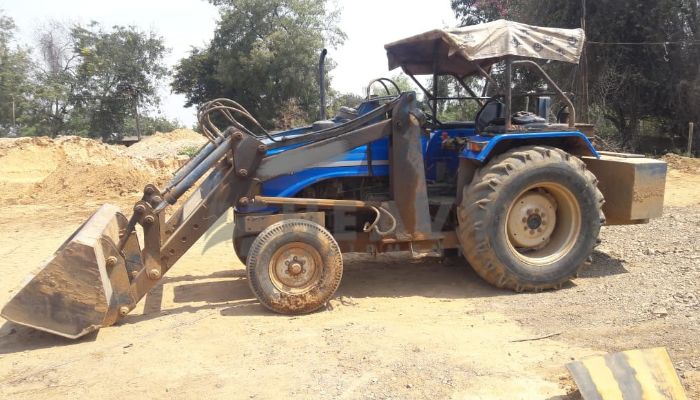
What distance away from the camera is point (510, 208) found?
194 inches

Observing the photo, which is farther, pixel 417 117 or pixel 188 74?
pixel 188 74

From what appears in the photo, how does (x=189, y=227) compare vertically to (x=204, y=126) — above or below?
below

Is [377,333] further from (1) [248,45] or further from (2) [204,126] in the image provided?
(1) [248,45]

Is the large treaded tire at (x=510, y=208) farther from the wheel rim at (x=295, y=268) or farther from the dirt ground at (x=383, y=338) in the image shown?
the wheel rim at (x=295, y=268)

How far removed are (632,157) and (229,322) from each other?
4.60m

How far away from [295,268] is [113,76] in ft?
99.7

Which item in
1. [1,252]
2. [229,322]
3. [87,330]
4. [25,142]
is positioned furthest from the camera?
[25,142]

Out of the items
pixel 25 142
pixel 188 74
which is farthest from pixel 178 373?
pixel 188 74

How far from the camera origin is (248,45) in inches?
1026

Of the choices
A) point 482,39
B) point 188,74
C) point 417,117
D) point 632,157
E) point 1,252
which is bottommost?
point 1,252

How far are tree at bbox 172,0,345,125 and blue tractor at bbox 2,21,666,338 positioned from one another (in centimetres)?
1987

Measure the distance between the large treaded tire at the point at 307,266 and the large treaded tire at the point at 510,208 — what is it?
129cm

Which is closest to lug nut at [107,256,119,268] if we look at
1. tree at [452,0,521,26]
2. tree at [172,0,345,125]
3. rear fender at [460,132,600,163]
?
rear fender at [460,132,600,163]

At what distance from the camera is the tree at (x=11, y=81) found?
27.8m
